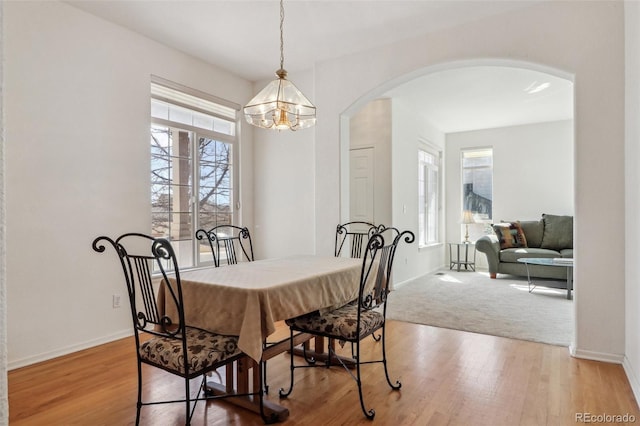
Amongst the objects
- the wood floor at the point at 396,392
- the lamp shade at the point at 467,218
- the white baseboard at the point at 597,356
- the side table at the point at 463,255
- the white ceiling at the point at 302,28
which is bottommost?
the wood floor at the point at 396,392

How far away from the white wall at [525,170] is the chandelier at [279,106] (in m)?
6.06

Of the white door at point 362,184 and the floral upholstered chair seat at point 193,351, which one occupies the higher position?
the white door at point 362,184

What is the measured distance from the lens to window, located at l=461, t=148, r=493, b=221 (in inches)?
306

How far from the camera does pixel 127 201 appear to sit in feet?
11.8

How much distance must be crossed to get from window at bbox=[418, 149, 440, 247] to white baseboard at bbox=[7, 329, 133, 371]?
4.95 metres

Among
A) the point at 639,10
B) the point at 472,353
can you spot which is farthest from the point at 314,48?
the point at 472,353

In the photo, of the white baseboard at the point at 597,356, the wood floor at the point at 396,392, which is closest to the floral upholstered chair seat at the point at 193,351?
the wood floor at the point at 396,392

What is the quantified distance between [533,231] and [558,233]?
38 centimetres

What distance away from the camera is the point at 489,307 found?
14.7 feet

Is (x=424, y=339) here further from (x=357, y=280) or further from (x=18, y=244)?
(x=18, y=244)

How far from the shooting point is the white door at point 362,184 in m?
5.83

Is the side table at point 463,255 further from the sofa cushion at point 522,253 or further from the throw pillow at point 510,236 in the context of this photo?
the sofa cushion at point 522,253

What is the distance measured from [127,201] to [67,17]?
5.30 ft

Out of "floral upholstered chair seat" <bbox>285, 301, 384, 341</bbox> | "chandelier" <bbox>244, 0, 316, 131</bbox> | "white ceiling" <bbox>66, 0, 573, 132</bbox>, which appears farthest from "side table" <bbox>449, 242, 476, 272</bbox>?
"chandelier" <bbox>244, 0, 316, 131</bbox>
